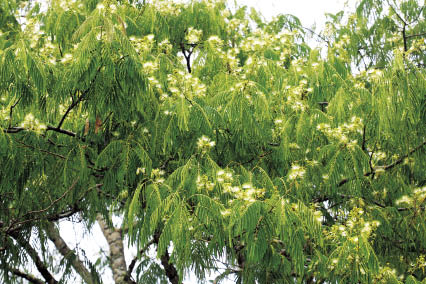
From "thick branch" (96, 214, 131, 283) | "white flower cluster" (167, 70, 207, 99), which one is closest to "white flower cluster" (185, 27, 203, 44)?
"white flower cluster" (167, 70, 207, 99)

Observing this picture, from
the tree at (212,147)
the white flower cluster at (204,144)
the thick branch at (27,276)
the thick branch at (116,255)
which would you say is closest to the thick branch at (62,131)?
the tree at (212,147)

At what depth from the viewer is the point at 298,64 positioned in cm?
478

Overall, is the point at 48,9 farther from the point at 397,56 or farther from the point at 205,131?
the point at 397,56

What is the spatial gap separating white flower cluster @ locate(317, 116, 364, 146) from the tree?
0.01m

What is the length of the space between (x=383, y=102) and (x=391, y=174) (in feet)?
3.37

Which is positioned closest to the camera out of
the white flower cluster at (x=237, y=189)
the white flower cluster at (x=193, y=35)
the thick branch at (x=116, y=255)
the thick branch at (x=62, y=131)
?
the white flower cluster at (x=237, y=189)

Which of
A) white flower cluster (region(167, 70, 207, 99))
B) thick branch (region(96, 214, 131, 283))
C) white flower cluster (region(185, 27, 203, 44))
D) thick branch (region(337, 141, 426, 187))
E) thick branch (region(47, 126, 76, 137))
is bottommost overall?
thick branch (region(337, 141, 426, 187))

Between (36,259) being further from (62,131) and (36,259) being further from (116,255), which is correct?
(62,131)

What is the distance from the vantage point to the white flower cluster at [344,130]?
12.5 ft

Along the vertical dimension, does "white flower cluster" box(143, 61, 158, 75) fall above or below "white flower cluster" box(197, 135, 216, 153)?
above

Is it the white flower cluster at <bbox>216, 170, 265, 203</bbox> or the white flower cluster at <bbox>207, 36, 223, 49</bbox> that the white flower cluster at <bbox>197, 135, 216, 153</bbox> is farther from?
the white flower cluster at <bbox>207, 36, 223, 49</bbox>

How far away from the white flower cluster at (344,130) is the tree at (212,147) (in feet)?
0.03

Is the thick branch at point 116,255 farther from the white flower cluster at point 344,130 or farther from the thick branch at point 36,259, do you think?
the white flower cluster at point 344,130

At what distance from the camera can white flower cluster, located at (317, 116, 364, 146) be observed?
150 inches
